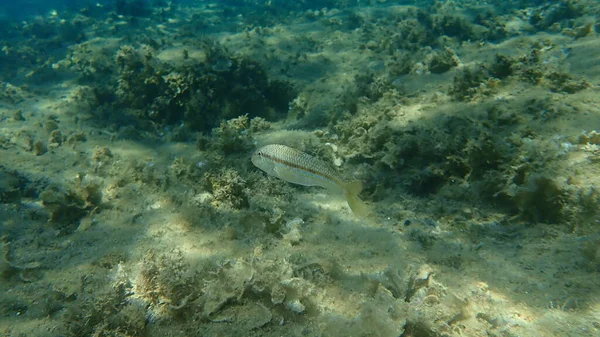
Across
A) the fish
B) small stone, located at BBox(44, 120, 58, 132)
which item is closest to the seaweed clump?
small stone, located at BBox(44, 120, 58, 132)

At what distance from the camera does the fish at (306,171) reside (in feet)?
10.9

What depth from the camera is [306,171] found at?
336 cm

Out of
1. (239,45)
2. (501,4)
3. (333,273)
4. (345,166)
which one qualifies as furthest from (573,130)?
(501,4)

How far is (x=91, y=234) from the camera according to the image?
4234 mm

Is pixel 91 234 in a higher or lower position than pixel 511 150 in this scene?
lower

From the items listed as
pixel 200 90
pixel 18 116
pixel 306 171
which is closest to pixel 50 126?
pixel 18 116

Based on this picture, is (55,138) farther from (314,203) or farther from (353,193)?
(353,193)

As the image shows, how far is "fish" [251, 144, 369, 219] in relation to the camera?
3.31m

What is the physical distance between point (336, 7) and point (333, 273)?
1734 cm

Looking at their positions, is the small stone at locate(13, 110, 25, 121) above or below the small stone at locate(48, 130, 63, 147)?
below

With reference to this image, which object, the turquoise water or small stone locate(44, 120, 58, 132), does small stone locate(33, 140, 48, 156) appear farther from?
small stone locate(44, 120, 58, 132)

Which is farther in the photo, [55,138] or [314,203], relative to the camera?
[55,138]

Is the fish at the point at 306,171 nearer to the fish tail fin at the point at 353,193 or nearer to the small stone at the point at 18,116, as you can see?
the fish tail fin at the point at 353,193

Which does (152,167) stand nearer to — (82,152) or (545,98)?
(82,152)
